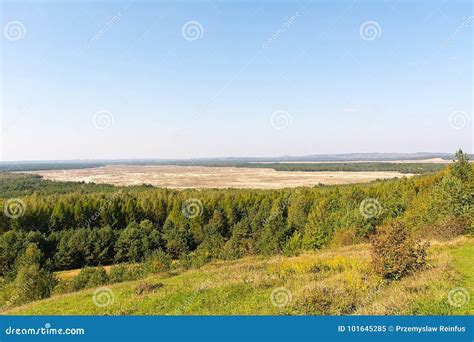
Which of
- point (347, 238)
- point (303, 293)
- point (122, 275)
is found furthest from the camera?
point (347, 238)

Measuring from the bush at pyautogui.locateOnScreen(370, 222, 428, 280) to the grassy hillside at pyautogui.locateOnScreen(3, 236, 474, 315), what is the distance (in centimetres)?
39

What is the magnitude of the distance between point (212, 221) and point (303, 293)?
185ft

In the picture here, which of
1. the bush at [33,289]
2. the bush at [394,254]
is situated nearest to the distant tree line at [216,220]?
the bush at [33,289]

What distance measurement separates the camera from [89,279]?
87.7ft

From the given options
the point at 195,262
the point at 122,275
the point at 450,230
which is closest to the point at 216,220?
the point at 195,262

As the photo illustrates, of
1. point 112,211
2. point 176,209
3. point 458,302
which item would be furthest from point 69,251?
point 458,302

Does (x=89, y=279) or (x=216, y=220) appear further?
(x=216, y=220)

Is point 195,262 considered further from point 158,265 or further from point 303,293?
point 303,293

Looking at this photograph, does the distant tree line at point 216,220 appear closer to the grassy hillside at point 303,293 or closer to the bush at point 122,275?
the bush at point 122,275

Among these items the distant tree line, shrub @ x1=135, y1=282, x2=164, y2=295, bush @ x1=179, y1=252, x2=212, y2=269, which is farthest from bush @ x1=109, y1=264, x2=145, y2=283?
shrub @ x1=135, y1=282, x2=164, y2=295

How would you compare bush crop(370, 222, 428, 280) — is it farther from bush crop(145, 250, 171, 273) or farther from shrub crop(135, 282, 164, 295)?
bush crop(145, 250, 171, 273)

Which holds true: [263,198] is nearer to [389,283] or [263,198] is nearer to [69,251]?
[69,251]

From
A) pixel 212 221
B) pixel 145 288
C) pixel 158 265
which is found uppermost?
pixel 145 288
